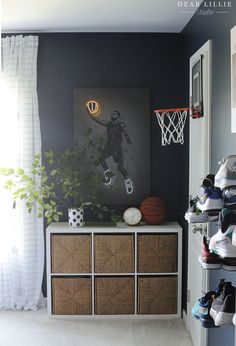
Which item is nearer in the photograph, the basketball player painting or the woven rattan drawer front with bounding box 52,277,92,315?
the woven rattan drawer front with bounding box 52,277,92,315

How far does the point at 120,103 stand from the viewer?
4754 mm

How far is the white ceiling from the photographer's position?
146 inches

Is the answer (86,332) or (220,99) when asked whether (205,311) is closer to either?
(220,99)

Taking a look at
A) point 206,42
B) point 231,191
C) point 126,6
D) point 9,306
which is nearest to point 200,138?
point 206,42

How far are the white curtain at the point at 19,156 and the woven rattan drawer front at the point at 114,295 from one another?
0.66 m

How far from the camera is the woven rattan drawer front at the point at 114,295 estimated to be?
177 inches

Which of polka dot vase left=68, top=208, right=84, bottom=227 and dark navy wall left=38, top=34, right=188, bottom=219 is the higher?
dark navy wall left=38, top=34, right=188, bottom=219

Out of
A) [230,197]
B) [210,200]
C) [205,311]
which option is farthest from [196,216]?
[205,311]

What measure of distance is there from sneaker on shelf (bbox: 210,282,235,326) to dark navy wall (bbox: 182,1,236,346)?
330mm

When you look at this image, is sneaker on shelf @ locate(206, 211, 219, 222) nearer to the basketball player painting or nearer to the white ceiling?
the white ceiling

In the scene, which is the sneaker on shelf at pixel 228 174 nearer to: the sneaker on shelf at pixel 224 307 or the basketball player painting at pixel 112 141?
the sneaker on shelf at pixel 224 307

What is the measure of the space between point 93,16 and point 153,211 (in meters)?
1.77

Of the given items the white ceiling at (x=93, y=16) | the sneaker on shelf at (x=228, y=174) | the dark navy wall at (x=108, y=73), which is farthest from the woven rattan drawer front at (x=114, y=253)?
the sneaker on shelf at (x=228, y=174)

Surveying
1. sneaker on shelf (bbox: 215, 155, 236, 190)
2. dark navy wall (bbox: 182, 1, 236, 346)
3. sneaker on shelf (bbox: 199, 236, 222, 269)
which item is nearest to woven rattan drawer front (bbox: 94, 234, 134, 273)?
dark navy wall (bbox: 182, 1, 236, 346)
